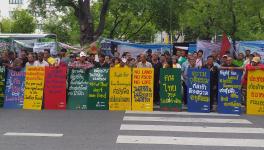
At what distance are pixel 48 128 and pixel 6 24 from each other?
5655 cm

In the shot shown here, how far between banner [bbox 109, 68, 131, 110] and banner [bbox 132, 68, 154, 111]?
0.55ft

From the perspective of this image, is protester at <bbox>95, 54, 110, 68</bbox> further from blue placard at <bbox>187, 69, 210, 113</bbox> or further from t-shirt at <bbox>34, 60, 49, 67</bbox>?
blue placard at <bbox>187, 69, 210, 113</bbox>

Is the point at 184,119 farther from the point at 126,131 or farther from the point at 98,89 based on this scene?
the point at 98,89

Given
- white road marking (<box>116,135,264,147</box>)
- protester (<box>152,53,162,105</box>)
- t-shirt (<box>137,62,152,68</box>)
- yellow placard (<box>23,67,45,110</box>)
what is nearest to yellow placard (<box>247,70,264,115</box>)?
protester (<box>152,53,162,105</box>)

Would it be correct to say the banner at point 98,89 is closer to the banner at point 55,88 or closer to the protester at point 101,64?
the protester at point 101,64

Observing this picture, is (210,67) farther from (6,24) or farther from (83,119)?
(6,24)

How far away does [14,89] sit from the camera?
15258 mm

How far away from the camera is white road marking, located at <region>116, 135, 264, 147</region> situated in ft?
32.4

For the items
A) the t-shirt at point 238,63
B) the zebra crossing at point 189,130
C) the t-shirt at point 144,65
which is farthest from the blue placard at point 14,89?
the t-shirt at point 238,63

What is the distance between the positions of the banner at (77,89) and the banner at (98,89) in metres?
0.15

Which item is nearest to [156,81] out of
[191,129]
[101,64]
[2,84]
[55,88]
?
[101,64]

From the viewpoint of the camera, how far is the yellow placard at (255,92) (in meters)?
Result: 14.7

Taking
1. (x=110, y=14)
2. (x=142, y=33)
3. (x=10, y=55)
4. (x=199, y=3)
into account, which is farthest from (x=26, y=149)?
(x=142, y=33)

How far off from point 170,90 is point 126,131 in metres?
4.28
